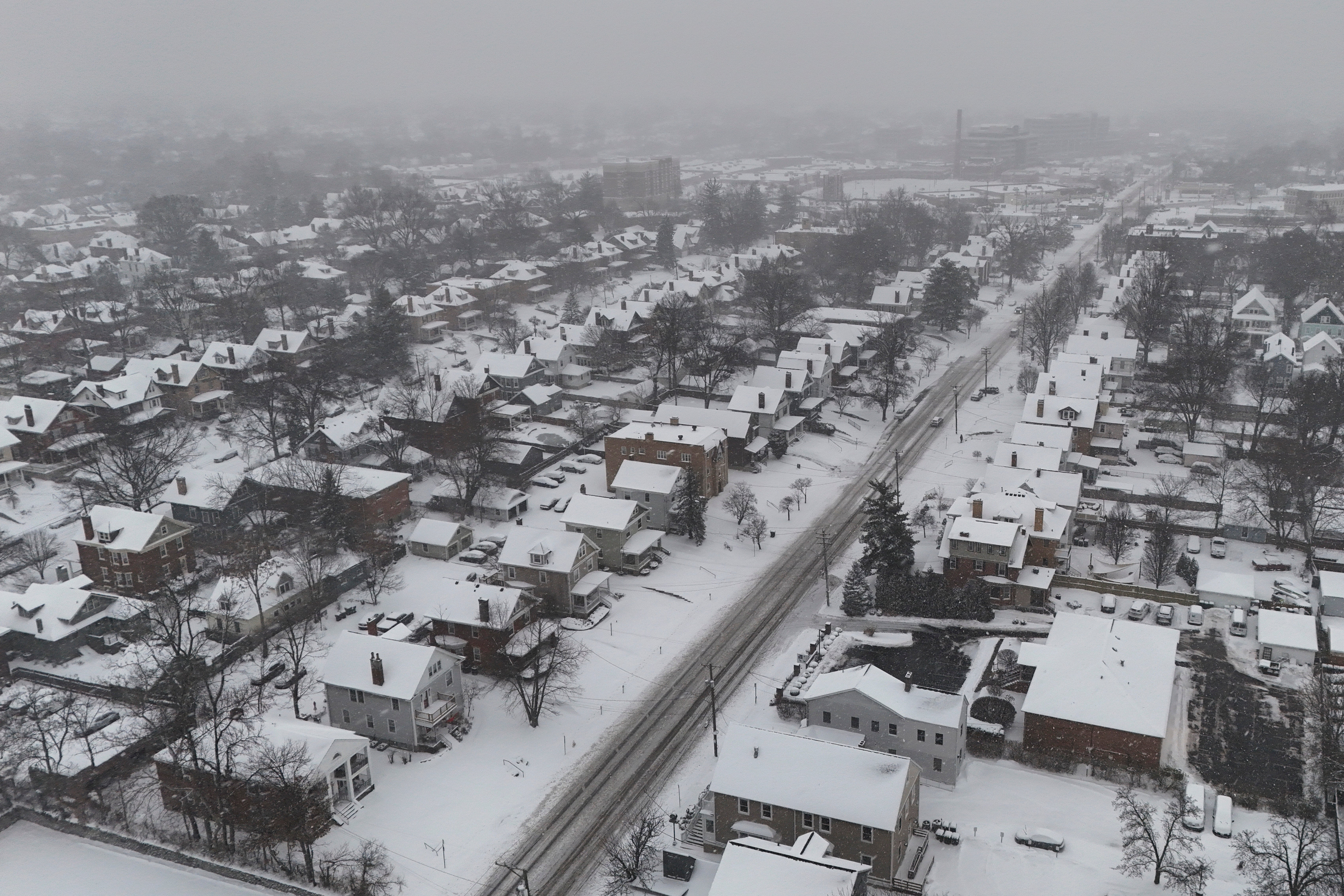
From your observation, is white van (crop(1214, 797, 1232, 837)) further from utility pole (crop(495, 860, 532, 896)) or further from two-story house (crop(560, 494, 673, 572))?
two-story house (crop(560, 494, 673, 572))

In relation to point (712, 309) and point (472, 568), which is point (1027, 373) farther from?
point (472, 568)

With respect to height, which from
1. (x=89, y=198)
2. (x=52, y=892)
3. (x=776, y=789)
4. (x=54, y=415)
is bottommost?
(x=52, y=892)

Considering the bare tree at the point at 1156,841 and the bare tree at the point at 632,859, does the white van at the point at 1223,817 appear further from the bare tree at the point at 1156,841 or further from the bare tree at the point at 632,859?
the bare tree at the point at 632,859

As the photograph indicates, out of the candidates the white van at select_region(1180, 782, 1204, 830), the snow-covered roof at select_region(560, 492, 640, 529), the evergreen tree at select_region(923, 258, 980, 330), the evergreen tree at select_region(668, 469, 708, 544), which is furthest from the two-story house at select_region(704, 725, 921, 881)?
the evergreen tree at select_region(923, 258, 980, 330)

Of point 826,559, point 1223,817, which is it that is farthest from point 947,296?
point 1223,817

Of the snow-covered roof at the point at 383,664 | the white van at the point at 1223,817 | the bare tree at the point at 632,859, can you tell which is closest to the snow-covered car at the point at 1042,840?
the white van at the point at 1223,817

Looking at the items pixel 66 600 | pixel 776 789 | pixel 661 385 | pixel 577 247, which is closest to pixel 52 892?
pixel 66 600
